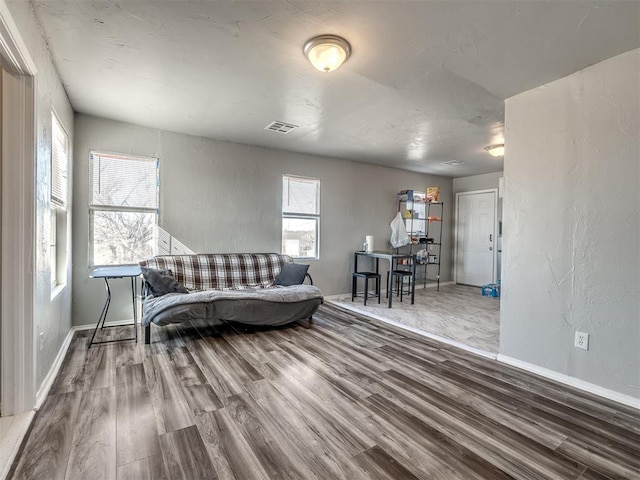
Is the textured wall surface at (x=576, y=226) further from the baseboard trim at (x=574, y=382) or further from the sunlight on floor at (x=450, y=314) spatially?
the sunlight on floor at (x=450, y=314)

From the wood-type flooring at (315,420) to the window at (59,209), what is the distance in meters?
0.75

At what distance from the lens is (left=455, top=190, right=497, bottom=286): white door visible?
608cm

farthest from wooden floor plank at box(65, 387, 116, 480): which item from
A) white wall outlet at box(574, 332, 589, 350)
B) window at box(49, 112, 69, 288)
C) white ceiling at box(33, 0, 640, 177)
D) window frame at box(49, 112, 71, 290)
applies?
white wall outlet at box(574, 332, 589, 350)

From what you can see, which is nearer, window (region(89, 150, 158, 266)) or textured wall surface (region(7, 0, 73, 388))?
textured wall surface (region(7, 0, 73, 388))

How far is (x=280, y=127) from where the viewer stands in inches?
143

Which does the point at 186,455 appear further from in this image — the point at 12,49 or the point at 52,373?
the point at 12,49

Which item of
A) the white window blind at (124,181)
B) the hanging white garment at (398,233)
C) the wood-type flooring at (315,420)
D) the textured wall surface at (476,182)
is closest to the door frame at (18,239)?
the wood-type flooring at (315,420)

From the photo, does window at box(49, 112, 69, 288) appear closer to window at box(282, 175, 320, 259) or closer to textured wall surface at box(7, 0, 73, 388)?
textured wall surface at box(7, 0, 73, 388)

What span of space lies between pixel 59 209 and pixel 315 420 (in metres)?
2.87

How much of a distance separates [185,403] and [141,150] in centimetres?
296

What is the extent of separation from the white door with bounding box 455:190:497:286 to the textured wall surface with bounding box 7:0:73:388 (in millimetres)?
6543

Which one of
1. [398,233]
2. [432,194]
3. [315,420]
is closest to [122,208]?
[315,420]

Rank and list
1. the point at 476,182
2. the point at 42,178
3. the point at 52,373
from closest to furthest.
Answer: the point at 42,178
the point at 52,373
the point at 476,182

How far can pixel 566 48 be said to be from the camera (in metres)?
2.00
